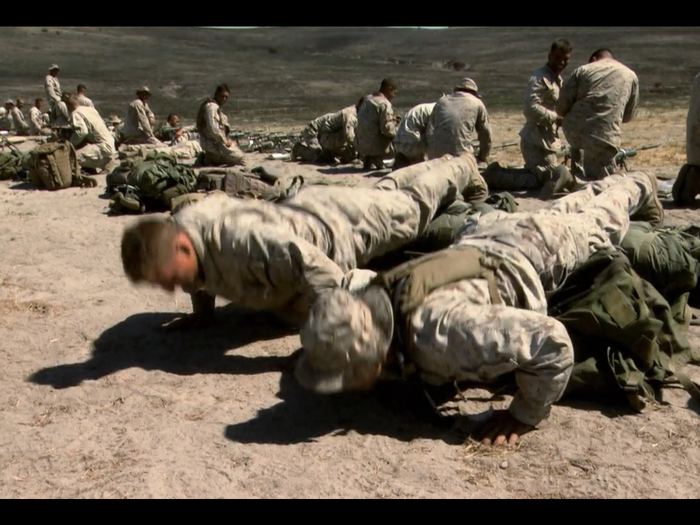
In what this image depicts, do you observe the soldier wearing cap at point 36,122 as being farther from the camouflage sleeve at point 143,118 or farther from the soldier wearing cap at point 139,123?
the camouflage sleeve at point 143,118

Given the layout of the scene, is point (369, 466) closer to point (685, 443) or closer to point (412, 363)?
point (412, 363)

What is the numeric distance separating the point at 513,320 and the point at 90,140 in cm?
962

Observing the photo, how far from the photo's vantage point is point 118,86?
34375 mm

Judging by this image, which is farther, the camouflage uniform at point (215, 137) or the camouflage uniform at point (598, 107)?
the camouflage uniform at point (215, 137)

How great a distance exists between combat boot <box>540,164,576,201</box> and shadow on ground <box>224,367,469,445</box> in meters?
4.84

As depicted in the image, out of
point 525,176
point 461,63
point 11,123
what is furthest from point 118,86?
point 525,176

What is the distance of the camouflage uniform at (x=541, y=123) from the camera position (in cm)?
868

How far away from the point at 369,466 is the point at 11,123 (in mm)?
19875

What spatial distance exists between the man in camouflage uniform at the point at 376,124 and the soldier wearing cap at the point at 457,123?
5.68 feet

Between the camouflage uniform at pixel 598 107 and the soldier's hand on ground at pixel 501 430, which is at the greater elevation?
the camouflage uniform at pixel 598 107

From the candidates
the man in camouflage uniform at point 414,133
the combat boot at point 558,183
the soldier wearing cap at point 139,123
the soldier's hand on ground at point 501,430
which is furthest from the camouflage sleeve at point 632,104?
the soldier wearing cap at point 139,123

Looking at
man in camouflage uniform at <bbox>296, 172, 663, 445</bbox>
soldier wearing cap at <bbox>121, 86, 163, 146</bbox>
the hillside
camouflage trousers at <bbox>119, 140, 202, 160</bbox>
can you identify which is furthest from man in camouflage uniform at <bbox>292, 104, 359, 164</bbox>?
man in camouflage uniform at <bbox>296, 172, 663, 445</bbox>

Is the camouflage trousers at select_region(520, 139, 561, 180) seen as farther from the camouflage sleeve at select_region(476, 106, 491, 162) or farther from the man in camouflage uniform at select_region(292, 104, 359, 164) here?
the man in camouflage uniform at select_region(292, 104, 359, 164)

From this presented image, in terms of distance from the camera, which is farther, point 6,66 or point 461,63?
point 461,63
